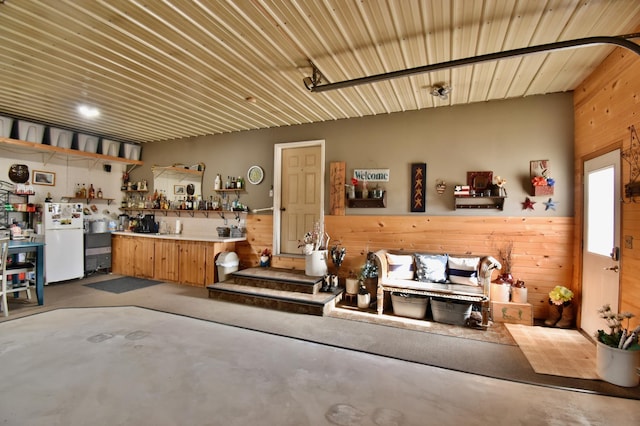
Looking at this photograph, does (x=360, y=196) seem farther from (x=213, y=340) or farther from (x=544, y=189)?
(x=213, y=340)

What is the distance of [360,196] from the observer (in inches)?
197

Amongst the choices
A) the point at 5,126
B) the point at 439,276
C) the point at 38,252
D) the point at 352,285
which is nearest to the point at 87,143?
the point at 5,126

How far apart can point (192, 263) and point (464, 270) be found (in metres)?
4.54

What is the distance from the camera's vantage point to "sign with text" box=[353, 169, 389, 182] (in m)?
4.86

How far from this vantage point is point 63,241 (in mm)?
5531

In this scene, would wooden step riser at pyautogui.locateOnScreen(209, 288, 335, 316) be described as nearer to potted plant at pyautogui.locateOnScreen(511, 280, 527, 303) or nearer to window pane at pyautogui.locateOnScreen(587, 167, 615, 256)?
potted plant at pyautogui.locateOnScreen(511, 280, 527, 303)

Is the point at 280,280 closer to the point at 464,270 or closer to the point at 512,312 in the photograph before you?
the point at 464,270


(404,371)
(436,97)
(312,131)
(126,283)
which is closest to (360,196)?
(312,131)

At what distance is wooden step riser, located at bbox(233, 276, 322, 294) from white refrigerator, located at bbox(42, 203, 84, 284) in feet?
10.7

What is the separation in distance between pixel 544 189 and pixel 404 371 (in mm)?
3079

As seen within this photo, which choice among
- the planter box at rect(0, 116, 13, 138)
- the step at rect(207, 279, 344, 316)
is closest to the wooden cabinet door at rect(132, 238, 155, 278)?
the step at rect(207, 279, 344, 316)

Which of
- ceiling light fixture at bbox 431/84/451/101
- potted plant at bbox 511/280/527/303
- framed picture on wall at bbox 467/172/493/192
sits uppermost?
ceiling light fixture at bbox 431/84/451/101

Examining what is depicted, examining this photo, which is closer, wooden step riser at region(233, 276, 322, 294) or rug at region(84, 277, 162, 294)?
wooden step riser at region(233, 276, 322, 294)

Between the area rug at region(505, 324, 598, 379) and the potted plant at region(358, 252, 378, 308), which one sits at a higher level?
the potted plant at region(358, 252, 378, 308)
